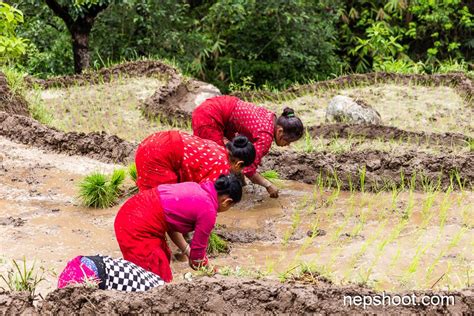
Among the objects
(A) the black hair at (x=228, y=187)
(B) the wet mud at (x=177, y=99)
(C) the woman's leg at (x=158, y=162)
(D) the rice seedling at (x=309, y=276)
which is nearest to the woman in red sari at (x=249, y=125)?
(C) the woman's leg at (x=158, y=162)

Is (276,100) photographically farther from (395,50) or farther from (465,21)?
(465,21)

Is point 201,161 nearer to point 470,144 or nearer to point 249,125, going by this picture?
point 249,125

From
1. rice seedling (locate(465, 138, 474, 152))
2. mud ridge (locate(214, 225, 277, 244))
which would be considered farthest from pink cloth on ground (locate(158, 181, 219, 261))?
rice seedling (locate(465, 138, 474, 152))

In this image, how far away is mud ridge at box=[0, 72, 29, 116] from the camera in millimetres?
9398

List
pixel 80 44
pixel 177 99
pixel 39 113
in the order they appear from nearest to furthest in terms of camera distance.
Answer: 1. pixel 39 113
2. pixel 177 99
3. pixel 80 44

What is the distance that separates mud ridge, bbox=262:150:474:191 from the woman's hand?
2.23 feet

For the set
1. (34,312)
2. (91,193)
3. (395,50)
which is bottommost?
(395,50)

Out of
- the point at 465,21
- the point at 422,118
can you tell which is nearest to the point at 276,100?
the point at 422,118

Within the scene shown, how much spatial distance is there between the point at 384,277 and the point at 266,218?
70.3 inches

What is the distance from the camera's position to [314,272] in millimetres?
4332

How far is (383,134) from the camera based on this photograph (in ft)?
30.3

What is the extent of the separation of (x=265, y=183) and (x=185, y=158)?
4.53 ft

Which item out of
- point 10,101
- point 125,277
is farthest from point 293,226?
point 10,101

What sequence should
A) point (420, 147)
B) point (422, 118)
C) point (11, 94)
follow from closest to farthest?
point (420, 147)
point (11, 94)
point (422, 118)
